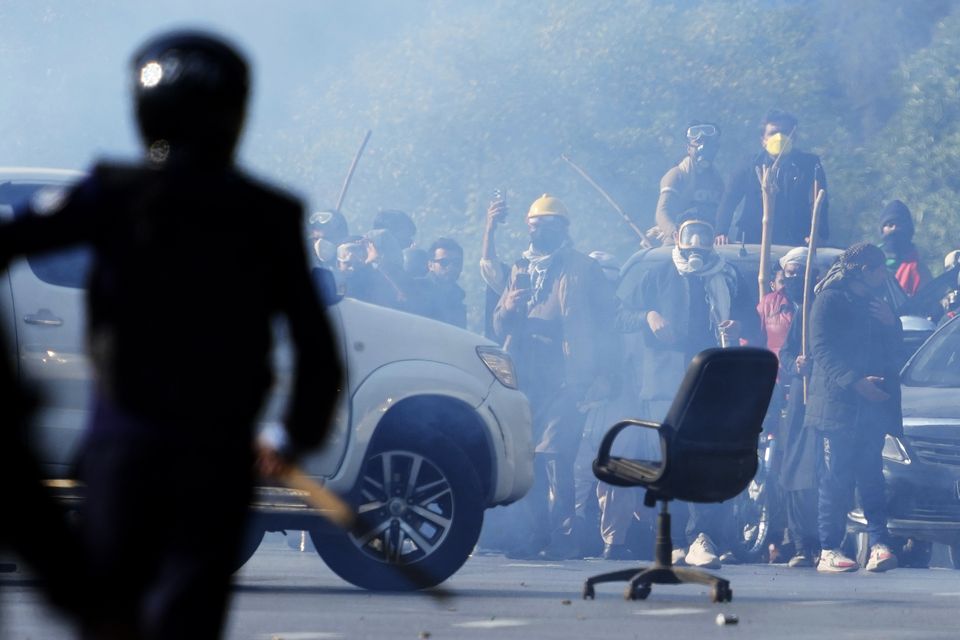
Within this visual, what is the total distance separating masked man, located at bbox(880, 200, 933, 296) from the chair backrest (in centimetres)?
623

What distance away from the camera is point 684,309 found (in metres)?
13.9

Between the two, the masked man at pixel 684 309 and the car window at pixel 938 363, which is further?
the car window at pixel 938 363

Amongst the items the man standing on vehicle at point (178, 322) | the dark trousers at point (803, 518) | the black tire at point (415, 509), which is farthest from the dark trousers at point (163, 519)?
the dark trousers at point (803, 518)

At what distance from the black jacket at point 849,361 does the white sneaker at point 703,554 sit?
1023mm

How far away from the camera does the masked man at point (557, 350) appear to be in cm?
1390

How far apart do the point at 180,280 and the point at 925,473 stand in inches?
419

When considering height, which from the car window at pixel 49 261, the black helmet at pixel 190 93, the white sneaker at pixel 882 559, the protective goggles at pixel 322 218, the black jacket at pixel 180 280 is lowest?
the white sneaker at pixel 882 559

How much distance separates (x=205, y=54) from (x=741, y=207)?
12.7 m

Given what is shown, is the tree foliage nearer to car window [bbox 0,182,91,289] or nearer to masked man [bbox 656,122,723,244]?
masked man [bbox 656,122,723,244]

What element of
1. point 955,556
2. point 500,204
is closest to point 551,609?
point 955,556

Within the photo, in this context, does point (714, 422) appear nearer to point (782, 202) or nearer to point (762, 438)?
point (762, 438)

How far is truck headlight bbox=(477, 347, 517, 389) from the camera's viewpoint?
10.6 meters

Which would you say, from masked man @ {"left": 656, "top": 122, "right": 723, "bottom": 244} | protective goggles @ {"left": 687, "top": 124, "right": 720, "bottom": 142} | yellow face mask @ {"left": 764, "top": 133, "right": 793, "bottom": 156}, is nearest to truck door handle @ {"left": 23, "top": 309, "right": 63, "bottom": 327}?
masked man @ {"left": 656, "top": 122, "right": 723, "bottom": 244}

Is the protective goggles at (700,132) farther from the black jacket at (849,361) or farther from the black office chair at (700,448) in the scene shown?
the black office chair at (700,448)
